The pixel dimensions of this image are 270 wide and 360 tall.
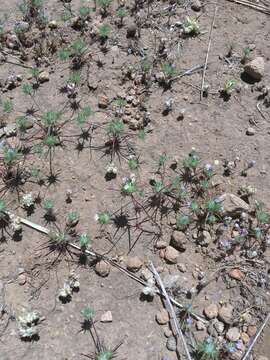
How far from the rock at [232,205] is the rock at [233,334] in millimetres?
918

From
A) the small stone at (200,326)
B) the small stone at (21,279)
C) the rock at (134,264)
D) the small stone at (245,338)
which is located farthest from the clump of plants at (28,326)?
the small stone at (245,338)

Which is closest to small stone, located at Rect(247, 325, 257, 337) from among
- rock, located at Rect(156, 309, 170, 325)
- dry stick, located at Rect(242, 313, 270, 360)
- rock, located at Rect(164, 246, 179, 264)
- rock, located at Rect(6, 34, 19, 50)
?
dry stick, located at Rect(242, 313, 270, 360)

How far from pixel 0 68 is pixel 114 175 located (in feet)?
5.61

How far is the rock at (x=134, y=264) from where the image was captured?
11.7 ft

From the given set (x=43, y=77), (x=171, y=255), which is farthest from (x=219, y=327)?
(x=43, y=77)

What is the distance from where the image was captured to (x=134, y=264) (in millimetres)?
3562

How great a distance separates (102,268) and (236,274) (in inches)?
40.7

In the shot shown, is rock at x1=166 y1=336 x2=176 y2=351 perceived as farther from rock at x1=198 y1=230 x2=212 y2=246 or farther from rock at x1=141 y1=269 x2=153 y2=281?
rock at x1=198 y1=230 x2=212 y2=246

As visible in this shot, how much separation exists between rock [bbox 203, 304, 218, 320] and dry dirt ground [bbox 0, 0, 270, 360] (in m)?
0.06

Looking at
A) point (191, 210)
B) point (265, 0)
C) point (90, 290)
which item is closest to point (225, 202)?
point (191, 210)

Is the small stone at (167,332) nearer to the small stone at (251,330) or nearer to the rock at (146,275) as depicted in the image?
the rock at (146,275)

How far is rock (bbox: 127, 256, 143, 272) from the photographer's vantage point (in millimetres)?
3562

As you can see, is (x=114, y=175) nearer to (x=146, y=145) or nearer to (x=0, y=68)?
(x=146, y=145)

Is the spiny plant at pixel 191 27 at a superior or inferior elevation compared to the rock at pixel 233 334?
superior
